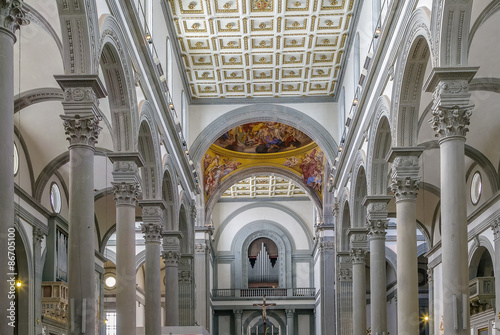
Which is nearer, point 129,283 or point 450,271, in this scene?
point 450,271

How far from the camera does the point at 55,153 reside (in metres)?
Result: 23.0

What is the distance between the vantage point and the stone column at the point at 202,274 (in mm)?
34219

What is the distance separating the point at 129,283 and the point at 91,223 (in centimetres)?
420

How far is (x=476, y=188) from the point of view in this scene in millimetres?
23125

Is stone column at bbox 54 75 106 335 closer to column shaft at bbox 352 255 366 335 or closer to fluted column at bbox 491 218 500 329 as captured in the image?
fluted column at bbox 491 218 500 329

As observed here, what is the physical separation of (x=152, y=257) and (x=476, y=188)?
31.2ft

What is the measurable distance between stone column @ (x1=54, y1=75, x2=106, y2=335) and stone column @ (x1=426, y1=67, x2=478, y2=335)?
565 centimetres

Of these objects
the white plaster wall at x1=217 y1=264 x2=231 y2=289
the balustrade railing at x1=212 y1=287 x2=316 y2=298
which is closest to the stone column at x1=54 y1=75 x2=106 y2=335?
the balustrade railing at x1=212 y1=287 x2=316 y2=298

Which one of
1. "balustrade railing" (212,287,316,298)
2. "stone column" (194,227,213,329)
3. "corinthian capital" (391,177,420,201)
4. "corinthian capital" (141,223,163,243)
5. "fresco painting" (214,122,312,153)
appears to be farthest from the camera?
"balustrade railing" (212,287,316,298)

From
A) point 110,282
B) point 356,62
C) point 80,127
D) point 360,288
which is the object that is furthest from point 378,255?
point 110,282

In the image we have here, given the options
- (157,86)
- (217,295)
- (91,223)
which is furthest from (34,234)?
(217,295)

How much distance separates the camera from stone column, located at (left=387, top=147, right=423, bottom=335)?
16750 millimetres

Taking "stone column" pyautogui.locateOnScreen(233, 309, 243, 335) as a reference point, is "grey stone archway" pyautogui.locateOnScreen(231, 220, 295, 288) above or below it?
above

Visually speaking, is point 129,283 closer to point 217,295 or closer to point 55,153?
point 55,153
